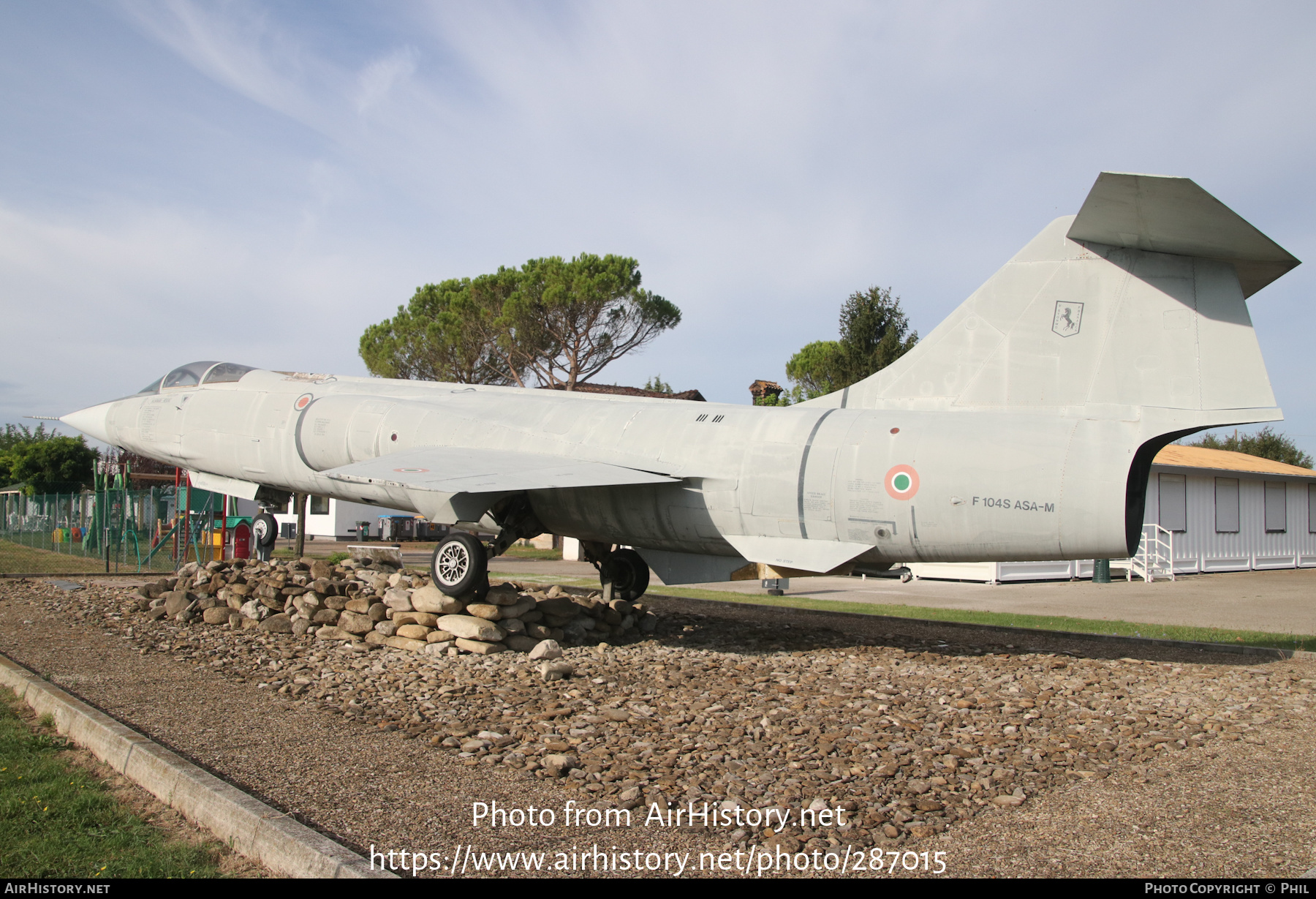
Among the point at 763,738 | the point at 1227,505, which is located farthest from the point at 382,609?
the point at 1227,505

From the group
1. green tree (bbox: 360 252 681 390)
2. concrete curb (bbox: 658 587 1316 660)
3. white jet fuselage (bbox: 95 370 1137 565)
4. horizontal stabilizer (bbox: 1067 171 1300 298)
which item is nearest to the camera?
horizontal stabilizer (bbox: 1067 171 1300 298)

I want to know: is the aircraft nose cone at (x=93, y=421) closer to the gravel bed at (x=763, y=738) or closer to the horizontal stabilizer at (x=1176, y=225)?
the gravel bed at (x=763, y=738)

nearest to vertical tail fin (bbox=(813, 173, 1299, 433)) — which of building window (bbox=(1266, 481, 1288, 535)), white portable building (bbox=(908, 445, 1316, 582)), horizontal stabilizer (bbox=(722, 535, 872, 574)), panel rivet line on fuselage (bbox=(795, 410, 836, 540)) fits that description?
panel rivet line on fuselage (bbox=(795, 410, 836, 540))

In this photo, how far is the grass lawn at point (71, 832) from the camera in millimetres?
3943

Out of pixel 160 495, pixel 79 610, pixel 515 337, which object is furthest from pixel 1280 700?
pixel 515 337

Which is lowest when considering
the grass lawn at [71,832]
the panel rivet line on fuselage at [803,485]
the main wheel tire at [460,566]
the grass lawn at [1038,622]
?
the grass lawn at [1038,622]

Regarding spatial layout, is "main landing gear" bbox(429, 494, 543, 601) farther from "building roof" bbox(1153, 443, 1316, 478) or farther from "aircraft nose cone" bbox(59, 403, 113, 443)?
"building roof" bbox(1153, 443, 1316, 478)

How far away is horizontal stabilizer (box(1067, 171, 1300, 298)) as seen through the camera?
6.68 m

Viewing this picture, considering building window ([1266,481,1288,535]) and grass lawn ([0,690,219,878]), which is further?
building window ([1266,481,1288,535])

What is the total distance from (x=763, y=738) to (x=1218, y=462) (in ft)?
97.9

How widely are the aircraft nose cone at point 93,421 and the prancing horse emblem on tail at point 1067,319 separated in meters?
15.0

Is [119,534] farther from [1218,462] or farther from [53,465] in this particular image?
[53,465]

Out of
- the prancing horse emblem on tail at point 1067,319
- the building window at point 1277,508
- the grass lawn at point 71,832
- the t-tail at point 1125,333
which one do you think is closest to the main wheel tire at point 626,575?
the t-tail at point 1125,333

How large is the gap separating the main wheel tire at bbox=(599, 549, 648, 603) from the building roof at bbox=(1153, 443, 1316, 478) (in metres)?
21.3
